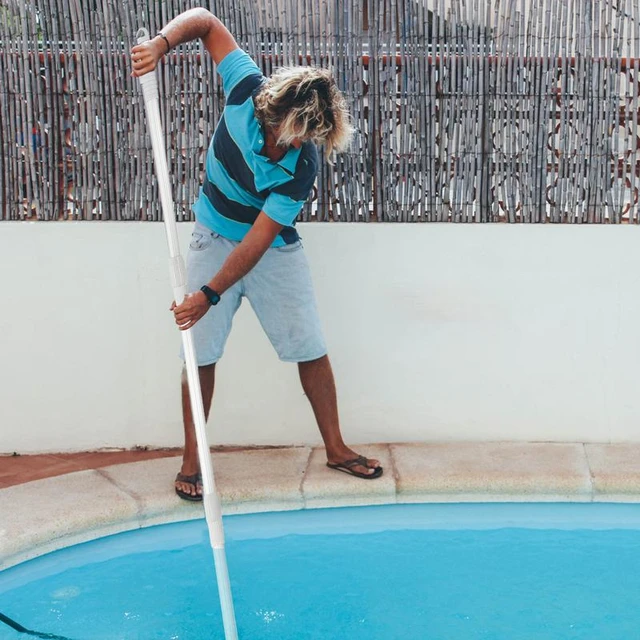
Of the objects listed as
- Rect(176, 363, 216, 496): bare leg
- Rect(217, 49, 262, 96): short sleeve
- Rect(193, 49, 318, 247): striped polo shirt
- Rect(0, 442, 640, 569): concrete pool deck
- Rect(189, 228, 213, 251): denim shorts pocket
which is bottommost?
Rect(0, 442, 640, 569): concrete pool deck

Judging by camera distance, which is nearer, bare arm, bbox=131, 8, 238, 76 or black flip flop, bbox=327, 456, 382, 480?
bare arm, bbox=131, 8, 238, 76

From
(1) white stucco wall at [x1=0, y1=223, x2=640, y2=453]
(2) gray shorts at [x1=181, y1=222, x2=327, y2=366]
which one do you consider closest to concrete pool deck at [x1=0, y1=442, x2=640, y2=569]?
(1) white stucco wall at [x1=0, y1=223, x2=640, y2=453]

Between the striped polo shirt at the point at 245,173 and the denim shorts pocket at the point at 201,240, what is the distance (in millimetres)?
28

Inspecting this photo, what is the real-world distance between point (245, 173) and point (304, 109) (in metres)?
0.41

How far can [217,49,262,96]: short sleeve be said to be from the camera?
356 cm

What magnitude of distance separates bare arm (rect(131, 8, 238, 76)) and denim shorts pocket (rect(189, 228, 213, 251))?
0.61 meters

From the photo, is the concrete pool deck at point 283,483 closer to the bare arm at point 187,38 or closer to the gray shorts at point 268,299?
the gray shorts at point 268,299

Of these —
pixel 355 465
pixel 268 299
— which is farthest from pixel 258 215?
pixel 355 465

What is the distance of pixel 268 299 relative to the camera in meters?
3.77

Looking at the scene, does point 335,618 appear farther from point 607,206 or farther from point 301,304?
point 607,206

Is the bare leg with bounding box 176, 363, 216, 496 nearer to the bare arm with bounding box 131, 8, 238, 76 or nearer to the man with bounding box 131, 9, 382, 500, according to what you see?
the man with bounding box 131, 9, 382, 500

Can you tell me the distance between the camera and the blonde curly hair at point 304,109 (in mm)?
3229

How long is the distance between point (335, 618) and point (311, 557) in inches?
16.5

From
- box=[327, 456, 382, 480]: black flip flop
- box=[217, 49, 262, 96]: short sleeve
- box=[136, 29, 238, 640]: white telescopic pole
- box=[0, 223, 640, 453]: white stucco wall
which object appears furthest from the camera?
box=[0, 223, 640, 453]: white stucco wall
